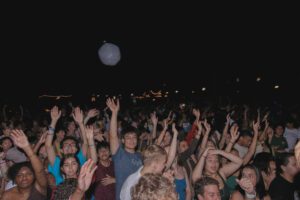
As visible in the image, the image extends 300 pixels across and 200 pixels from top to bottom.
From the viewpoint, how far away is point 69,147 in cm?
483

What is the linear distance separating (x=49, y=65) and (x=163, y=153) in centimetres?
2833

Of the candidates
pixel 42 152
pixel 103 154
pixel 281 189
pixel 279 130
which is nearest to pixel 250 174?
pixel 281 189

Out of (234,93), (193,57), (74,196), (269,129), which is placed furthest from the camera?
(193,57)

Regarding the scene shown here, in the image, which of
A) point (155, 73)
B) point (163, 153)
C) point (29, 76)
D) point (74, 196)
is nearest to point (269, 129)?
point (163, 153)

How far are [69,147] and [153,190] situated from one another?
276 cm

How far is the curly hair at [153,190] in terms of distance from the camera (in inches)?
90.5

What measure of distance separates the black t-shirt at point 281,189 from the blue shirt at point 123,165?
5.48ft

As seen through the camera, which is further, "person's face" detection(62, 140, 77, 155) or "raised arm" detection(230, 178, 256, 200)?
"person's face" detection(62, 140, 77, 155)

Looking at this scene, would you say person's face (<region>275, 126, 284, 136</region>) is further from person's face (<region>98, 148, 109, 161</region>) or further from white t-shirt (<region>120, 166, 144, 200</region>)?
white t-shirt (<region>120, 166, 144, 200</region>)

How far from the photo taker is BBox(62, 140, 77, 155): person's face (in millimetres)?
4801

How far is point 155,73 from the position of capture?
176ft

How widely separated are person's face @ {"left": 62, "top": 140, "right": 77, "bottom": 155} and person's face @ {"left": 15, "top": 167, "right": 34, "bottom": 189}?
116 centimetres

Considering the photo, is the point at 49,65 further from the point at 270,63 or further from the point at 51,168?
the point at 51,168

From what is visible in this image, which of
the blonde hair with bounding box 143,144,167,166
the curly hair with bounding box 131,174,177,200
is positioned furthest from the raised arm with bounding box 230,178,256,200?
the curly hair with bounding box 131,174,177,200
